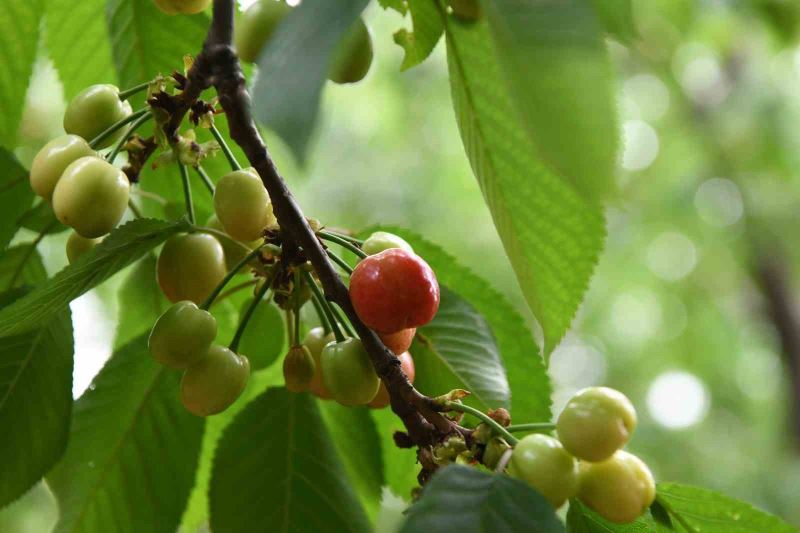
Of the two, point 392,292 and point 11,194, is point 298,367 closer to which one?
point 392,292

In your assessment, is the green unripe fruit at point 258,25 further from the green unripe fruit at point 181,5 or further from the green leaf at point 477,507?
the green leaf at point 477,507

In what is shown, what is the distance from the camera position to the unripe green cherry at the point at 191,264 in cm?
79

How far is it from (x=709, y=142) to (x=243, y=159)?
535cm

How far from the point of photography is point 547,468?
58 centimetres

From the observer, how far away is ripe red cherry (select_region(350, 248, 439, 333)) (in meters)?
0.66

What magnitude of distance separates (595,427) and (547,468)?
0.04m

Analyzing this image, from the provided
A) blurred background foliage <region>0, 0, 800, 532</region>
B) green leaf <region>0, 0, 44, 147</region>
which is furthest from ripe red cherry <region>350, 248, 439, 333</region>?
blurred background foliage <region>0, 0, 800, 532</region>

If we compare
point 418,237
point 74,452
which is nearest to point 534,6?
point 418,237

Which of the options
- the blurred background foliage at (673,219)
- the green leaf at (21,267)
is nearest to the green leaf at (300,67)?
the green leaf at (21,267)

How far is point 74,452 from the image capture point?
3.00 ft

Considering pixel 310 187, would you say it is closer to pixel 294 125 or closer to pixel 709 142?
pixel 709 142

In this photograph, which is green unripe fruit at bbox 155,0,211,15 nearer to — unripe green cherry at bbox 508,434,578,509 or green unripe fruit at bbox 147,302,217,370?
green unripe fruit at bbox 147,302,217,370

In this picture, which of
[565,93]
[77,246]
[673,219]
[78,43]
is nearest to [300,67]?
[565,93]

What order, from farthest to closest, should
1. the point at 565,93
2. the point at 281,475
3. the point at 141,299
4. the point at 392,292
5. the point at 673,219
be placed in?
the point at 673,219 < the point at 141,299 < the point at 281,475 < the point at 392,292 < the point at 565,93
